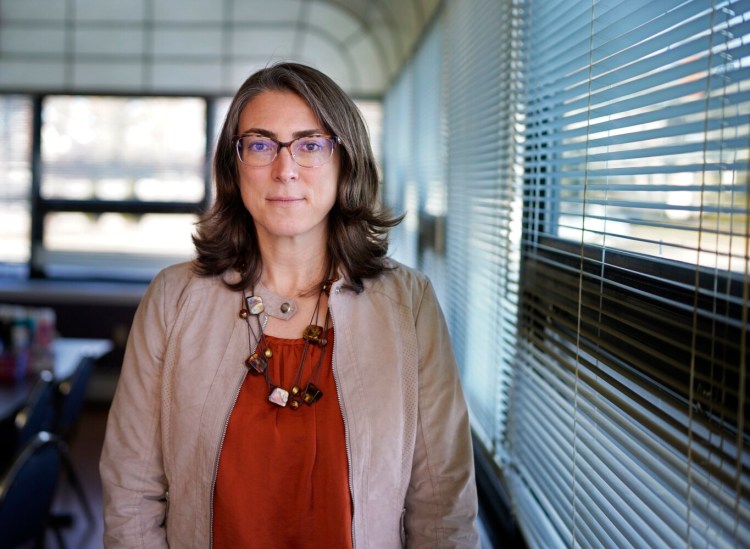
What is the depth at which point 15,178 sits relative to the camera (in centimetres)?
668

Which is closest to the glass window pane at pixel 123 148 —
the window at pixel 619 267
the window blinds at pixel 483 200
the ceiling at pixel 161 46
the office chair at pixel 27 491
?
the ceiling at pixel 161 46

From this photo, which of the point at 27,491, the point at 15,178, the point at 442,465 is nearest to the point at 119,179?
the point at 15,178

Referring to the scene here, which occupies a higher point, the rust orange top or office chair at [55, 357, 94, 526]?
the rust orange top

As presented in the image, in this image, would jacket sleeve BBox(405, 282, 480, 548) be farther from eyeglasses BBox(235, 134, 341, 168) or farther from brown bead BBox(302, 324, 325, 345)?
eyeglasses BBox(235, 134, 341, 168)

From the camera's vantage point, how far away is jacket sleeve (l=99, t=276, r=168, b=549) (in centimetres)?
155

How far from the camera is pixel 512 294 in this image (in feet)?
7.39

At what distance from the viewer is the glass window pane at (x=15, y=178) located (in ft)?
21.6

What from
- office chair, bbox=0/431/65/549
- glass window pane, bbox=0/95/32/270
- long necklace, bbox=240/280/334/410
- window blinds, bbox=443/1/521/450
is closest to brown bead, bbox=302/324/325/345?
long necklace, bbox=240/280/334/410

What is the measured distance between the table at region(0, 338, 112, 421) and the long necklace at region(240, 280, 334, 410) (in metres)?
2.19

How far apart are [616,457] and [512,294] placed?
3.12 feet

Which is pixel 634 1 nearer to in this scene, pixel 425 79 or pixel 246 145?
pixel 246 145

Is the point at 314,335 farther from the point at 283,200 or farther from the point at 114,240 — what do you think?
the point at 114,240

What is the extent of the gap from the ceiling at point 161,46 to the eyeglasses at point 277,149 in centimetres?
486

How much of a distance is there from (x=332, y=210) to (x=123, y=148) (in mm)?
5434
